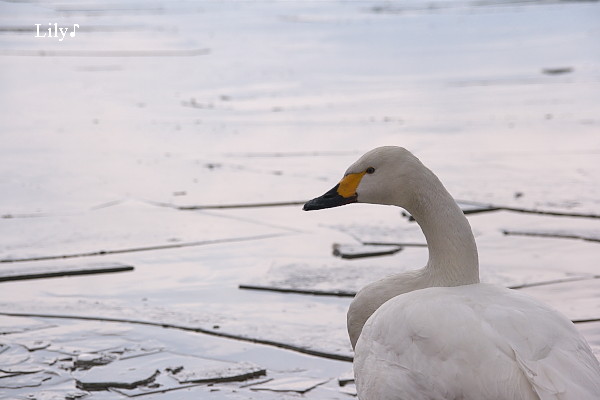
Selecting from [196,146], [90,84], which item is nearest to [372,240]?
[196,146]

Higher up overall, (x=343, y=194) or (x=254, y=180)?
(x=343, y=194)

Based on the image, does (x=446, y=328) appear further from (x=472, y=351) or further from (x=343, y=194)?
(x=343, y=194)

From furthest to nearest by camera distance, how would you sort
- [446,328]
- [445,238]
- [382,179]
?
[382,179], [445,238], [446,328]

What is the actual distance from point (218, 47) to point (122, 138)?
8.43 metres

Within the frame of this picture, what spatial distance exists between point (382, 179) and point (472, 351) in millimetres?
1069

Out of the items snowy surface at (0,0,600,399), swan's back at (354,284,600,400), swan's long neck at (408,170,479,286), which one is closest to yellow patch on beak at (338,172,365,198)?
swan's long neck at (408,170,479,286)

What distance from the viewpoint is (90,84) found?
15.0 metres

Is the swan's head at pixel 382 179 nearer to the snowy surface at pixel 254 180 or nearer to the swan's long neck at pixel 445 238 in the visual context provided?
the swan's long neck at pixel 445 238

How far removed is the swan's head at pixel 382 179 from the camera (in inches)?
173

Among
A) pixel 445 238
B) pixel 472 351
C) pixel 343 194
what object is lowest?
pixel 472 351

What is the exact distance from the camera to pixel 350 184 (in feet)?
14.7

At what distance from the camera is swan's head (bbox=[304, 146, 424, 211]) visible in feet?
14.4

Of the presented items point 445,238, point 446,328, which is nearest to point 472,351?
point 446,328

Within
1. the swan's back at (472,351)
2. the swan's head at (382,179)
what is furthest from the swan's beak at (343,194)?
the swan's back at (472,351)
